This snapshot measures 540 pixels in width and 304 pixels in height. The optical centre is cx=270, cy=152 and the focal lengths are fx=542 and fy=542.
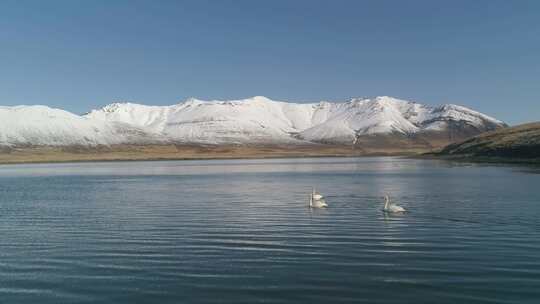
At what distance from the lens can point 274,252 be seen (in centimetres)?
2633

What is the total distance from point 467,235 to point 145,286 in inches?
729

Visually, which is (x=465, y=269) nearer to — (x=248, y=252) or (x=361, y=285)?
(x=361, y=285)

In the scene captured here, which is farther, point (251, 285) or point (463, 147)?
point (463, 147)

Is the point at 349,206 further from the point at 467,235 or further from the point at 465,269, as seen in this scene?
the point at 465,269

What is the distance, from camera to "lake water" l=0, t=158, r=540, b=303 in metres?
19.5

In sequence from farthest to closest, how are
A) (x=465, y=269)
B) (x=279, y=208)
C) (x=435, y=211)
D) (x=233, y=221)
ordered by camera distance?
(x=279, y=208)
(x=435, y=211)
(x=233, y=221)
(x=465, y=269)

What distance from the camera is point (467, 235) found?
3027cm

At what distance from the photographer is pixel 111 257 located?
26000 mm

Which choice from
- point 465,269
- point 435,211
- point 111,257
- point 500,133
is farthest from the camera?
point 500,133

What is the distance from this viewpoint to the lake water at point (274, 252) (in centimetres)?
1945

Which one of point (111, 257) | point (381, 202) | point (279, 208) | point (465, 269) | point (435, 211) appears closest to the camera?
point (465, 269)

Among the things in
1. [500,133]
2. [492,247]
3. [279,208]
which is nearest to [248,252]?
[492,247]

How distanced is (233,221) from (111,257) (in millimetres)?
12657

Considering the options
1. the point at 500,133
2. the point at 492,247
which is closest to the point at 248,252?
the point at 492,247
